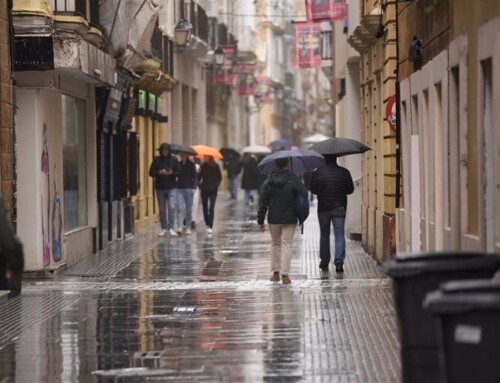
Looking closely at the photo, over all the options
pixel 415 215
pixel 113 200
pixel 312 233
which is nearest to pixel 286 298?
pixel 415 215

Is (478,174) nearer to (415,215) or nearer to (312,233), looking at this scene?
(415,215)

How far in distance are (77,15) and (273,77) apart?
8058cm

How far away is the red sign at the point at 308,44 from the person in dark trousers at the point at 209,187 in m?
18.3

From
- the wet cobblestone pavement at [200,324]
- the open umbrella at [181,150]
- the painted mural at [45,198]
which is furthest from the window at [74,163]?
the open umbrella at [181,150]

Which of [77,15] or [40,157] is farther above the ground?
[77,15]

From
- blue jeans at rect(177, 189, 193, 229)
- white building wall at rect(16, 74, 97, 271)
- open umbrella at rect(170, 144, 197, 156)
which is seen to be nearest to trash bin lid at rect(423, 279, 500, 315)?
white building wall at rect(16, 74, 97, 271)

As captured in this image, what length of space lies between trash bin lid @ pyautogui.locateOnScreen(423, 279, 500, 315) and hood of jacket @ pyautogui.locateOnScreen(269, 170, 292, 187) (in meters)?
13.5

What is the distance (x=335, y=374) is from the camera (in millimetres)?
12445

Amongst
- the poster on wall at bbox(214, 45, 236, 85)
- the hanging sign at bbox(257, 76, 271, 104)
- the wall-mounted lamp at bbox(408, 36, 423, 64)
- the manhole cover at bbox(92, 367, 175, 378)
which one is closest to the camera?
the manhole cover at bbox(92, 367, 175, 378)

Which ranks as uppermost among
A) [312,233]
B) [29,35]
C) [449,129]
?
[29,35]

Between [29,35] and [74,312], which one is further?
[29,35]

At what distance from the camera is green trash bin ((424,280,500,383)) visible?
7832 millimetres

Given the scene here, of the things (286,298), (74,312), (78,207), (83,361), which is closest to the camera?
(83,361)

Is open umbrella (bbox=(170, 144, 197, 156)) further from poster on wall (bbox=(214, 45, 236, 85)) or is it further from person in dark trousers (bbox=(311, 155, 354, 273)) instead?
poster on wall (bbox=(214, 45, 236, 85))
